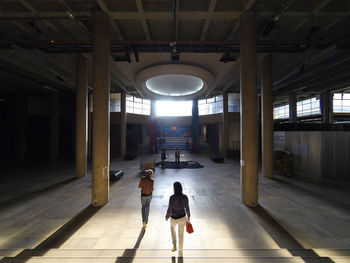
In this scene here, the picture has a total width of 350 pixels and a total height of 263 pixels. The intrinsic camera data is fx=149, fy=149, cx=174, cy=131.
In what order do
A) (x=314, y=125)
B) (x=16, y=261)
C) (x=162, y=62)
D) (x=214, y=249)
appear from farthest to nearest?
(x=314, y=125) → (x=162, y=62) → (x=214, y=249) → (x=16, y=261)

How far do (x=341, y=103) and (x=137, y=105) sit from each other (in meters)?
31.2

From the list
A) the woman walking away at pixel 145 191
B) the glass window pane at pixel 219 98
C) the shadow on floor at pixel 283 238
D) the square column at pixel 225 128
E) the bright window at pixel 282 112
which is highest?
the glass window pane at pixel 219 98

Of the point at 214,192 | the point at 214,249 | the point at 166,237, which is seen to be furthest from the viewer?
the point at 214,192

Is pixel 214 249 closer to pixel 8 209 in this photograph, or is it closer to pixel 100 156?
pixel 100 156

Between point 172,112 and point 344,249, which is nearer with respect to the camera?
point 344,249

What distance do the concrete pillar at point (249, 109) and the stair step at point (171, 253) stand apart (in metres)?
2.71

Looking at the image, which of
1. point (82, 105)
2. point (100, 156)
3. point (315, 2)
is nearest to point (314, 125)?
point (315, 2)

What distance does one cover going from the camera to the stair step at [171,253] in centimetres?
359

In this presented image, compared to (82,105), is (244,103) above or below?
below

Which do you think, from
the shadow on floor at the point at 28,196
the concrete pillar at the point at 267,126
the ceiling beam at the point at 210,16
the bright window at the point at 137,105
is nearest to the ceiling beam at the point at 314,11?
the concrete pillar at the point at 267,126

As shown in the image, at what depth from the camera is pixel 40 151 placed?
23.7 metres

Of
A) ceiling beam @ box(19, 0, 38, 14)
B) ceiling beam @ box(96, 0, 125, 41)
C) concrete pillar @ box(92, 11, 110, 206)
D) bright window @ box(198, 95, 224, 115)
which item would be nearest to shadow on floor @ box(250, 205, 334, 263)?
concrete pillar @ box(92, 11, 110, 206)

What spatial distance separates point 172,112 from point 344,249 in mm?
26012

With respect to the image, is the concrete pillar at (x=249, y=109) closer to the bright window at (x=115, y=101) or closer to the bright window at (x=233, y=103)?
the bright window at (x=233, y=103)
